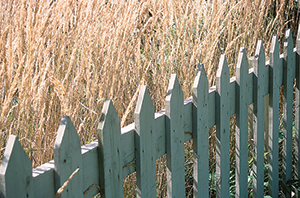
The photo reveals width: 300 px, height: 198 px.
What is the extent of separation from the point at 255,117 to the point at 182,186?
2.21 ft

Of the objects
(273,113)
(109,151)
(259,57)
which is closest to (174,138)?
(109,151)

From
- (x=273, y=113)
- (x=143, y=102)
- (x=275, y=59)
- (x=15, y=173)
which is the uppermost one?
(x=275, y=59)

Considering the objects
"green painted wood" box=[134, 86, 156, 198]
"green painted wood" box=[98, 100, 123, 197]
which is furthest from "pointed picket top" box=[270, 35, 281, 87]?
"green painted wood" box=[98, 100, 123, 197]

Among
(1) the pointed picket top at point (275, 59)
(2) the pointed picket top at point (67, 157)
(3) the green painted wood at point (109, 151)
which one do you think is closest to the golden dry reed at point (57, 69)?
(3) the green painted wood at point (109, 151)

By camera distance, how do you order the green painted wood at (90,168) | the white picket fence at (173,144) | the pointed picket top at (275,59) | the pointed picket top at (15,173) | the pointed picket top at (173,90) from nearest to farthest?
the pointed picket top at (15,173)
the white picket fence at (173,144)
the green painted wood at (90,168)
the pointed picket top at (173,90)
the pointed picket top at (275,59)

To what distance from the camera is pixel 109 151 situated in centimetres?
107

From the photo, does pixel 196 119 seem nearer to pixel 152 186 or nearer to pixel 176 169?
pixel 176 169

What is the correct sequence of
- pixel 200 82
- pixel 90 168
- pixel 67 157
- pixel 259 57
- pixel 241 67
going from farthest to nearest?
1. pixel 259 57
2. pixel 241 67
3. pixel 200 82
4. pixel 90 168
5. pixel 67 157

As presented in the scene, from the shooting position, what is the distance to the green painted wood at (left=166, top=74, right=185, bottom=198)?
4.27 feet

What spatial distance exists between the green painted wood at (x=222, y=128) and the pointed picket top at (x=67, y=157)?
0.81 meters

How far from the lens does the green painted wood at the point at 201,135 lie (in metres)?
1.45

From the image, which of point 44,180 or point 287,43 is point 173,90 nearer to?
point 44,180

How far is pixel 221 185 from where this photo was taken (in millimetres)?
1682

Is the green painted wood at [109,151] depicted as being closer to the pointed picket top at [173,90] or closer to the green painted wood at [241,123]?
the pointed picket top at [173,90]
